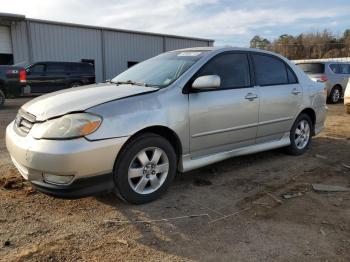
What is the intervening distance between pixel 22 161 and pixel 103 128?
2.73 feet

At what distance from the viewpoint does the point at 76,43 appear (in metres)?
23.8

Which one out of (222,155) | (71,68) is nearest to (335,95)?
(71,68)

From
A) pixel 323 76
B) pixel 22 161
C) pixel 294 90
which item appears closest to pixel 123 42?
pixel 323 76

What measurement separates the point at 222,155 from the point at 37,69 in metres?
13.6

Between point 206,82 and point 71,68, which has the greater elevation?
point 71,68

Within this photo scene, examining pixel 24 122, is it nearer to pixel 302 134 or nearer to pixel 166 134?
pixel 166 134

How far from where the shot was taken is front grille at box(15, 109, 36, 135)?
3.76 m

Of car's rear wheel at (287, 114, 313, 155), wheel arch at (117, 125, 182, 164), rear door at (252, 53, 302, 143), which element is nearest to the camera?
wheel arch at (117, 125, 182, 164)

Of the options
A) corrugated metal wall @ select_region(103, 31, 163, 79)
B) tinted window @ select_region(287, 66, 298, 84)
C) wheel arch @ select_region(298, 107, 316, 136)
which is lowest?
wheel arch @ select_region(298, 107, 316, 136)

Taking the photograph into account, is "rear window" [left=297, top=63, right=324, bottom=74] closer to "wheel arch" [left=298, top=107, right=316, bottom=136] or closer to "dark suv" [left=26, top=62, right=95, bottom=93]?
"wheel arch" [left=298, top=107, right=316, bottom=136]

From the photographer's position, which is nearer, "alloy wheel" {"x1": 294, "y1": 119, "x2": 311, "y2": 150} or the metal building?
"alloy wheel" {"x1": 294, "y1": 119, "x2": 311, "y2": 150}

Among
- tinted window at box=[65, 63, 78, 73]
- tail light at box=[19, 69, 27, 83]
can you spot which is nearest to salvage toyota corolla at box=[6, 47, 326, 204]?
tail light at box=[19, 69, 27, 83]

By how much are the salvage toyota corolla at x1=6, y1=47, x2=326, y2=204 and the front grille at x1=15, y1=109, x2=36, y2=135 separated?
16 millimetres

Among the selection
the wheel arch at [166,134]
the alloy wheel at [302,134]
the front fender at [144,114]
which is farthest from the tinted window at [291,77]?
the wheel arch at [166,134]
